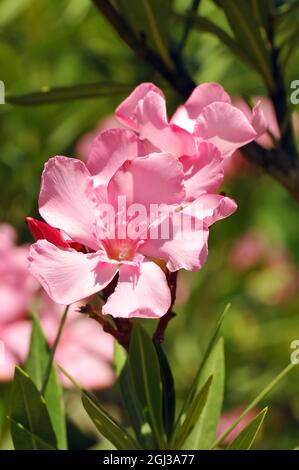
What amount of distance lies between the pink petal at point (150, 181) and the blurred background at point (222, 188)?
609 millimetres

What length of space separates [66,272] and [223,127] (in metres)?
0.16

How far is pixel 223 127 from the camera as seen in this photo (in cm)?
68

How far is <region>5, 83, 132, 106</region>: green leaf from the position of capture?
892 millimetres

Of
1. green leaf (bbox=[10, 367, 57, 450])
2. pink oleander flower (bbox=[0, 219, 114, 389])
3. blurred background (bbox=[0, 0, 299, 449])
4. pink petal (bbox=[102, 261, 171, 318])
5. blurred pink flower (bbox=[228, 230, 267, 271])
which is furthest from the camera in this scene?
blurred pink flower (bbox=[228, 230, 267, 271])

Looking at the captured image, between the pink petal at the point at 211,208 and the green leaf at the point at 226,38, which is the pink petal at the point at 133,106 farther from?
the green leaf at the point at 226,38

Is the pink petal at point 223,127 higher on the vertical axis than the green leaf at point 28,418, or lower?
higher

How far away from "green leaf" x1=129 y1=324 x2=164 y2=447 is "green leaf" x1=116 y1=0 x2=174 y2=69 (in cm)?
33

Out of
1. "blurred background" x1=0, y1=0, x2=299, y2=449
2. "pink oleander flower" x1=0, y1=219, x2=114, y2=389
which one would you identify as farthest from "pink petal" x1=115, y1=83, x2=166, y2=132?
"blurred background" x1=0, y1=0, x2=299, y2=449

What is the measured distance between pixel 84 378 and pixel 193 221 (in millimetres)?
612

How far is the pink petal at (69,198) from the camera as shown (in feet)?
2.16

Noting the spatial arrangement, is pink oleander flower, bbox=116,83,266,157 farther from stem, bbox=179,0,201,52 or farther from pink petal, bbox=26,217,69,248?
stem, bbox=179,0,201,52

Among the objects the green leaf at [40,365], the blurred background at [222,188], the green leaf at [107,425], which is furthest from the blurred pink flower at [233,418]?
the green leaf at [107,425]

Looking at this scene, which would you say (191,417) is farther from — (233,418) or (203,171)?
(233,418)

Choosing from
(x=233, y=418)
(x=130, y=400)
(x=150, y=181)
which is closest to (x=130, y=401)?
(x=130, y=400)
